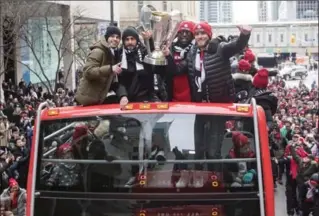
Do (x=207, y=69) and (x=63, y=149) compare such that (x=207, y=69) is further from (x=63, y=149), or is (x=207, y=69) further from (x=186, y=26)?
(x=63, y=149)

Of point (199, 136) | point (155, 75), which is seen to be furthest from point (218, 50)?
point (199, 136)

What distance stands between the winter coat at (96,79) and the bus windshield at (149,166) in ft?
2.02

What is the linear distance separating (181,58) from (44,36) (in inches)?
994

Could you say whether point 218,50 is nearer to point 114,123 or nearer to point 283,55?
point 114,123

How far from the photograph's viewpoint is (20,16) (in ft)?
72.0

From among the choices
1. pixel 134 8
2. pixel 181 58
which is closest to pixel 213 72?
pixel 181 58

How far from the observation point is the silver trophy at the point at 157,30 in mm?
7066

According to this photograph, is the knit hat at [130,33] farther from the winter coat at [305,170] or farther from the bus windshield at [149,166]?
the winter coat at [305,170]

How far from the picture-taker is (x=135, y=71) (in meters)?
7.19

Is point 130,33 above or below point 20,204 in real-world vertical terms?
above

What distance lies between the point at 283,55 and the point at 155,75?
12497cm

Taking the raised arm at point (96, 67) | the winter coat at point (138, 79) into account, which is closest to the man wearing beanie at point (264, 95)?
the winter coat at point (138, 79)

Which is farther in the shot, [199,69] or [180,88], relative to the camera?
[180,88]

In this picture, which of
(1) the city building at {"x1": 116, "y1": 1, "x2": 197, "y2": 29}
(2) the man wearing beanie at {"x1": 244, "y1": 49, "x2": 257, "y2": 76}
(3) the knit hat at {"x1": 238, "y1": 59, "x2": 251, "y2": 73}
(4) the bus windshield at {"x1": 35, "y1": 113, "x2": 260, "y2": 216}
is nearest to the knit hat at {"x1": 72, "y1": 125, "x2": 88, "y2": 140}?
(4) the bus windshield at {"x1": 35, "y1": 113, "x2": 260, "y2": 216}
